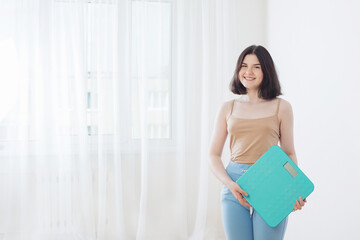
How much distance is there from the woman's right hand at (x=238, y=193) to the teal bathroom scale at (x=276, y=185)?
2.0 inches

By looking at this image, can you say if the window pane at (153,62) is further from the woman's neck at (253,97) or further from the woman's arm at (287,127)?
the woman's arm at (287,127)

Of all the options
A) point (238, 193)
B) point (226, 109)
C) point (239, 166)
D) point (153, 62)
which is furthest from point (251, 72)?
point (153, 62)

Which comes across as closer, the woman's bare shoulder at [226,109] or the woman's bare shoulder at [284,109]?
the woman's bare shoulder at [284,109]

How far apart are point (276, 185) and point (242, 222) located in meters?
0.23

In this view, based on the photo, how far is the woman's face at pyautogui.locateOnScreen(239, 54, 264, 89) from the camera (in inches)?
55.6

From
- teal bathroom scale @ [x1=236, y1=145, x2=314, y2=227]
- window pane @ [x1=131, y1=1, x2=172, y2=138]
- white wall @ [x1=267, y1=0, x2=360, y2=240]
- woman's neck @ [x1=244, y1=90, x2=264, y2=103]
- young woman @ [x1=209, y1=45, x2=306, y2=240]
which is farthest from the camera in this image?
window pane @ [x1=131, y1=1, x2=172, y2=138]

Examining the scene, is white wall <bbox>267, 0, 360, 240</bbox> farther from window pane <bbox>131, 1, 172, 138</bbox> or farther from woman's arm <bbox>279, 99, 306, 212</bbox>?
window pane <bbox>131, 1, 172, 138</bbox>

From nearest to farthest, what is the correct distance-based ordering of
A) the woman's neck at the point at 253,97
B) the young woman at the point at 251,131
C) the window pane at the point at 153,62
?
the young woman at the point at 251,131, the woman's neck at the point at 253,97, the window pane at the point at 153,62

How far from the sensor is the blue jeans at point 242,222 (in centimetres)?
129

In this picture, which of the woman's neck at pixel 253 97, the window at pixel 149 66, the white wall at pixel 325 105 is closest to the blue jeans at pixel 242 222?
the woman's neck at pixel 253 97

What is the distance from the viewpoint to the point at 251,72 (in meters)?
1.41

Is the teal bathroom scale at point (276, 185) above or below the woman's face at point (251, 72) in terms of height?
below

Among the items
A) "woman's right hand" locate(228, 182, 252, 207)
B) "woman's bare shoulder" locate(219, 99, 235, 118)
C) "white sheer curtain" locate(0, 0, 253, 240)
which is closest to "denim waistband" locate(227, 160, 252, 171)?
"woman's right hand" locate(228, 182, 252, 207)

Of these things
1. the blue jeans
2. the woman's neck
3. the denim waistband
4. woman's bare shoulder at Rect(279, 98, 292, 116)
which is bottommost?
the blue jeans
